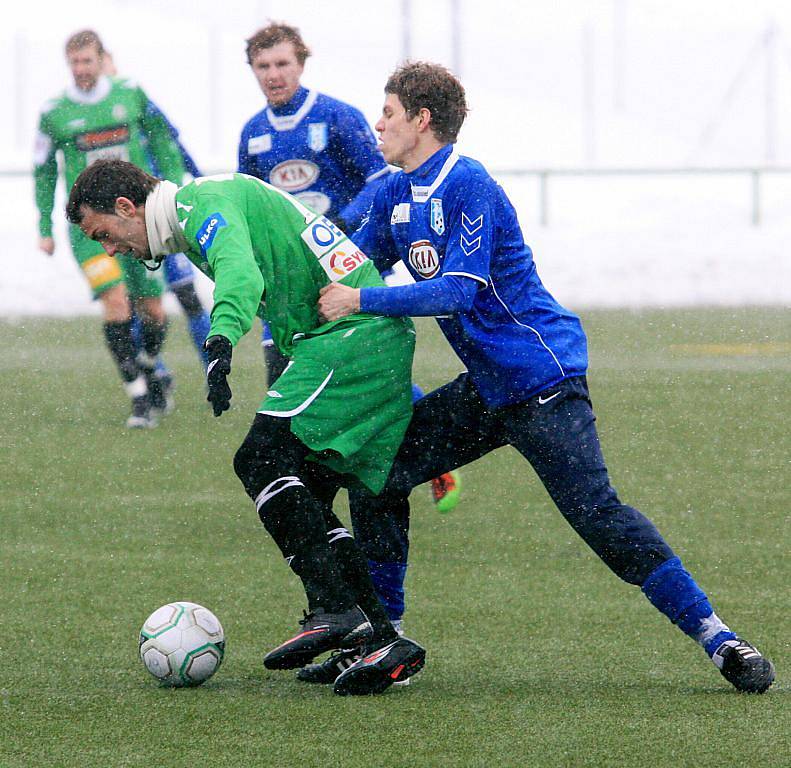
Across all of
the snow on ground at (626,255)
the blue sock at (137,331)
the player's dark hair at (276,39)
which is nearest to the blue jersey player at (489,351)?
the player's dark hair at (276,39)

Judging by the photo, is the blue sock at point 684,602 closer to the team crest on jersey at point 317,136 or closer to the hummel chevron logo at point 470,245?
the hummel chevron logo at point 470,245

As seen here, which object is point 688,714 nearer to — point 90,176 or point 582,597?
point 582,597

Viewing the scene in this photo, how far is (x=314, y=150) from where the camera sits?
7.53 m

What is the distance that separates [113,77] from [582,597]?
5.71 meters

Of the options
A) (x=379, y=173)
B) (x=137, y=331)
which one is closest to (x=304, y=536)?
(x=379, y=173)

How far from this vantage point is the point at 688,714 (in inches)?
165

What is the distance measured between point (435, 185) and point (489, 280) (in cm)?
32

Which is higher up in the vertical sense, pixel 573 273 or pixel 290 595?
pixel 290 595

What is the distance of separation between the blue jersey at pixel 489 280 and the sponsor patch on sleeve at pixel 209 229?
18.5 inches

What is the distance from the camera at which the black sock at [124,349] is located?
9.95m

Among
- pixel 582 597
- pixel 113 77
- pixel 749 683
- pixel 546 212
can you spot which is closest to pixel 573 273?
pixel 546 212

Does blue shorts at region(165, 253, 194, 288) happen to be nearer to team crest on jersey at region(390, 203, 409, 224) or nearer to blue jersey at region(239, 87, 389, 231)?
blue jersey at region(239, 87, 389, 231)

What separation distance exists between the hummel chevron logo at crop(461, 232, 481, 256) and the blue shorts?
5897mm

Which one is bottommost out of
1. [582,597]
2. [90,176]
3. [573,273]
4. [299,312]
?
[573,273]
